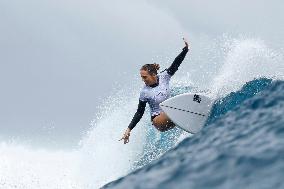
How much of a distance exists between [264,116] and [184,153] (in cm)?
115

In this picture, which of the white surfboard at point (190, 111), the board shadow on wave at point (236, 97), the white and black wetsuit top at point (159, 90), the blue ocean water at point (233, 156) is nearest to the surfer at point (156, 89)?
the white and black wetsuit top at point (159, 90)

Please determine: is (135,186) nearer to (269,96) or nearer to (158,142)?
(269,96)

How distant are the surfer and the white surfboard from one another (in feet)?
0.71

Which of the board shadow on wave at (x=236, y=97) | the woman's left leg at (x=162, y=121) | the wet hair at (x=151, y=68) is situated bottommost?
the woman's left leg at (x=162, y=121)

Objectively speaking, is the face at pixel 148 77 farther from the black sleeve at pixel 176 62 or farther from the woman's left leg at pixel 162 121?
the woman's left leg at pixel 162 121

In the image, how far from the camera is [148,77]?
11.9 meters

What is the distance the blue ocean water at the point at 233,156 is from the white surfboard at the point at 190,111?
453 centimetres

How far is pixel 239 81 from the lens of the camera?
43.1 feet

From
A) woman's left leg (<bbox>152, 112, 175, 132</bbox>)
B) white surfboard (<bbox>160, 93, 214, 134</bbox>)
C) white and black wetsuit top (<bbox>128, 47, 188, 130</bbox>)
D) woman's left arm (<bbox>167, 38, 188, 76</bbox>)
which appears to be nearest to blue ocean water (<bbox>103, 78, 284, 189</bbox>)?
woman's left arm (<bbox>167, 38, 188, 76</bbox>)

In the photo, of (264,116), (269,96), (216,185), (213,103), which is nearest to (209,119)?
(213,103)

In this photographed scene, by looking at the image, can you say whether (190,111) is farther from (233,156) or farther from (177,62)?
(233,156)

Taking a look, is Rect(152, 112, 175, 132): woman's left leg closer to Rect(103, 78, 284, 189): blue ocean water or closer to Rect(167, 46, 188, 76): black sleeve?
Rect(167, 46, 188, 76): black sleeve

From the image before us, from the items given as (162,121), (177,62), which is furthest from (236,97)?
(162,121)

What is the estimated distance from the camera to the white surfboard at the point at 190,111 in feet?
39.9
